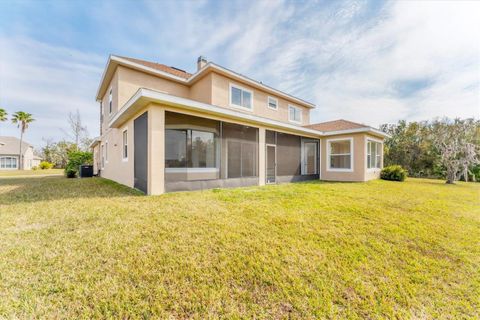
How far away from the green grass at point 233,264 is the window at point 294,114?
11.0 meters

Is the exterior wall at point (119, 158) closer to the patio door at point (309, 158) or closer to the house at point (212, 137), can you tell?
the house at point (212, 137)

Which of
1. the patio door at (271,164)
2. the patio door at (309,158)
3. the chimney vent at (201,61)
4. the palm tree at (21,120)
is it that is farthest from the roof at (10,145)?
the patio door at (309,158)

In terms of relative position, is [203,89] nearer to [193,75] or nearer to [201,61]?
[193,75]

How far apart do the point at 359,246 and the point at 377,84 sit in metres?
13.0

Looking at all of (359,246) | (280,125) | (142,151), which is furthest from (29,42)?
(359,246)

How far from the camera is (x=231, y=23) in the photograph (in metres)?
8.84

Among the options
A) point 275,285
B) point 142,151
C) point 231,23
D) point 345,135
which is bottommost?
point 275,285

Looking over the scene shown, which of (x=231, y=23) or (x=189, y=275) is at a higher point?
(x=231, y=23)

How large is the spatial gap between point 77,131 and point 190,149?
102 feet

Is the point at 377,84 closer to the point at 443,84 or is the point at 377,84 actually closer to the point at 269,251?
the point at 443,84

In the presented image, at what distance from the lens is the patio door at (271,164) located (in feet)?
33.3

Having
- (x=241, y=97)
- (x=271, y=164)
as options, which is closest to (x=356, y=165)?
(x=271, y=164)

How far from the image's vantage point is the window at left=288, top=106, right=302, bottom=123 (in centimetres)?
1448

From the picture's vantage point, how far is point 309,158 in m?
12.5
